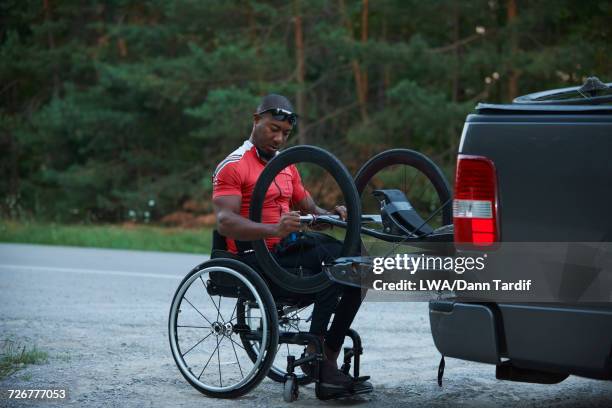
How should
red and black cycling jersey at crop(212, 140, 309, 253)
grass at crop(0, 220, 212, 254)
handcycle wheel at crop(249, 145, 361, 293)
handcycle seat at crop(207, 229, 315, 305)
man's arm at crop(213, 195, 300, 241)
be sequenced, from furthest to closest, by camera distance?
grass at crop(0, 220, 212, 254), red and black cycling jersey at crop(212, 140, 309, 253), handcycle seat at crop(207, 229, 315, 305), man's arm at crop(213, 195, 300, 241), handcycle wheel at crop(249, 145, 361, 293)

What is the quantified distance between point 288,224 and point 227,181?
1.85ft

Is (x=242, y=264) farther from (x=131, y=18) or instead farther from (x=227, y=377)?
(x=131, y=18)

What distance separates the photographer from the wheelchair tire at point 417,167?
618 cm

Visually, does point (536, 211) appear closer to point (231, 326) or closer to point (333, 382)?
point (333, 382)

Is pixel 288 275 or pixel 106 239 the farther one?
pixel 106 239

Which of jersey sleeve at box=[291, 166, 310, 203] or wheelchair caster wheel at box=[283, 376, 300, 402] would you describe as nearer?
wheelchair caster wheel at box=[283, 376, 300, 402]

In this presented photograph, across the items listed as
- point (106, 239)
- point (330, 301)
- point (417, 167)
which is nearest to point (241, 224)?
point (330, 301)

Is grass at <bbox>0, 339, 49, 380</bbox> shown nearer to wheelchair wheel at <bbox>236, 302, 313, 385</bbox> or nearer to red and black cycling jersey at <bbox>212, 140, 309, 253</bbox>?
wheelchair wheel at <bbox>236, 302, 313, 385</bbox>

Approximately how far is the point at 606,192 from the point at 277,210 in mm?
2153

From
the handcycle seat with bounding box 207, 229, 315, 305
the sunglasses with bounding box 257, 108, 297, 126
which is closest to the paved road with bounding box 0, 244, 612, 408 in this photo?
the handcycle seat with bounding box 207, 229, 315, 305

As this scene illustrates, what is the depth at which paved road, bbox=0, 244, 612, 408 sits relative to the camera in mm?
5809

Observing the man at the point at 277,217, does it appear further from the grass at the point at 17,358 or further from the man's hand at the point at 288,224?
the grass at the point at 17,358

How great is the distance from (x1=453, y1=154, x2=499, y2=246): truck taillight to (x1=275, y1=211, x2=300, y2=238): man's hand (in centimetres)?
112

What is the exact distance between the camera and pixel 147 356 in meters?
7.13
